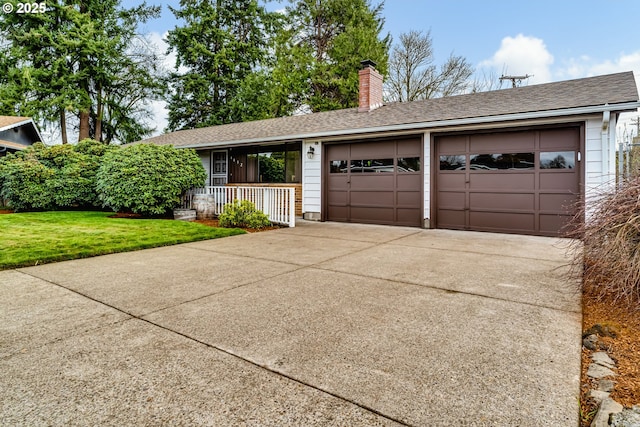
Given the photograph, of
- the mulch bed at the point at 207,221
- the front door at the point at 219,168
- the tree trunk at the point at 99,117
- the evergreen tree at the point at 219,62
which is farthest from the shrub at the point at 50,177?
the tree trunk at the point at 99,117

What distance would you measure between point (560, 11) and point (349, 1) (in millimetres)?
11202

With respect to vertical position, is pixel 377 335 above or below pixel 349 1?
below

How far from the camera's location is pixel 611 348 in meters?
2.30

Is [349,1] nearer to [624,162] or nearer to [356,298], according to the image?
[624,162]

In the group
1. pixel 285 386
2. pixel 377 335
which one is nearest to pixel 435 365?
pixel 377 335

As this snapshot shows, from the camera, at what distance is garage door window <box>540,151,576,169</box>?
22.5 ft

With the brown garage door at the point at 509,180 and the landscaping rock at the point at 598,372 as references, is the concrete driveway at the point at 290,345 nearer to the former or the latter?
the landscaping rock at the point at 598,372

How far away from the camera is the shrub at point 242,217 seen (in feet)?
27.6

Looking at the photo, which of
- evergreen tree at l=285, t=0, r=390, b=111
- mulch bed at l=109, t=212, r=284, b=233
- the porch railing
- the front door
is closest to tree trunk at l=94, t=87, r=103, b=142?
evergreen tree at l=285, t=0, r=390, b=111

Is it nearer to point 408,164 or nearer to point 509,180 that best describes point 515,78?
point 408,164

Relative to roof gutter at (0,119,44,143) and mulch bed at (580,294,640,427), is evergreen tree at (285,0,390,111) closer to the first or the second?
roof gutter at (0,119,44,143)

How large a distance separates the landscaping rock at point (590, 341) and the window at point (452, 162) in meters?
5.94

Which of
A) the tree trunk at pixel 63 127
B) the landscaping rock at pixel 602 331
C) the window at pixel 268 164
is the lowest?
the landscaping rock at pixel 602 331

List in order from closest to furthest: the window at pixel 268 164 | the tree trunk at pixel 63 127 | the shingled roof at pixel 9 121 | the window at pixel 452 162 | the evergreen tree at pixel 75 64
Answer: the window at pixel 452 162, the window at pixel 268 164, the shingled roof at pixel 9 121, the evergreen tree at pixel 75 64, the tree trunk at pixel 63 127
